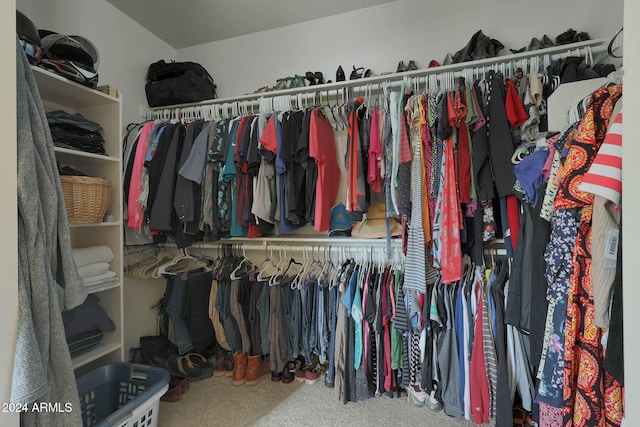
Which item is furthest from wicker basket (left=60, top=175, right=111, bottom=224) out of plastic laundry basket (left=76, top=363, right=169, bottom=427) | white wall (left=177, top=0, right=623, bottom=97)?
white wall (left=177, top=0, right=623, bottom=97)

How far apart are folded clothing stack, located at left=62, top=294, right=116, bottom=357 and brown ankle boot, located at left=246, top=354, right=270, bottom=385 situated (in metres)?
0.88

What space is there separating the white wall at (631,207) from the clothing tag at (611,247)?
0.17m

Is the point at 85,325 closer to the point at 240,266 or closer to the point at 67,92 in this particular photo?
the point at 240,266

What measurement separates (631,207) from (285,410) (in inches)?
72.2

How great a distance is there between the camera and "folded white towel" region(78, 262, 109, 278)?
1481 mm

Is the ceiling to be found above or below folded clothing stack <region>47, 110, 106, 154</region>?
above

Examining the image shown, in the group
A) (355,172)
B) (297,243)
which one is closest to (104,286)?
(297,243)

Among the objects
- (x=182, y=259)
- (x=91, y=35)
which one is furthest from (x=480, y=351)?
(x=91, y=35)

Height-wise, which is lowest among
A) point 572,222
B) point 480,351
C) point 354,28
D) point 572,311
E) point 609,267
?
point 480,351

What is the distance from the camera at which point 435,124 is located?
1547mm

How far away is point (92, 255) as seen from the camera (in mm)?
1547

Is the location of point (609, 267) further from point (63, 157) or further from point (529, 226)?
point (63, 157)

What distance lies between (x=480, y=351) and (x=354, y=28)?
2270mm

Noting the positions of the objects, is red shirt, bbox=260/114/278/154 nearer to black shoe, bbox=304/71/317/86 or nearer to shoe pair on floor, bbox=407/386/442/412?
black shoe, bbox=304/71/317/86
